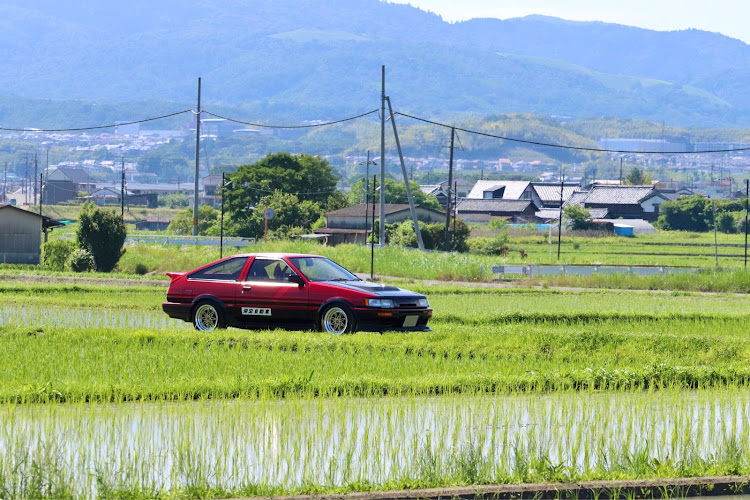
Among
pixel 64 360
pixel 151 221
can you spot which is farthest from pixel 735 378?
pixel 151 221

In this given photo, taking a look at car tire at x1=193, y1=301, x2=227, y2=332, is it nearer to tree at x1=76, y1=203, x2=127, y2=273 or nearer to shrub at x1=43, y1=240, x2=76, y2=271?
tree at x1=76, y1=203, x2=127, y2=273

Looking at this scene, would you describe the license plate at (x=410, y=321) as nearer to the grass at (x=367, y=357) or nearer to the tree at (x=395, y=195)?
the grass at (x=367, y=357)

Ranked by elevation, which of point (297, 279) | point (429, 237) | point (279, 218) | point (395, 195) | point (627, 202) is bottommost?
point (297, 279)

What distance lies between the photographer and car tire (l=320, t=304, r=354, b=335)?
19031 millimetres

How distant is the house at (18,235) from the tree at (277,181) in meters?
32.8

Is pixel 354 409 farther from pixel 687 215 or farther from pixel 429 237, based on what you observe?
pixel 687 215

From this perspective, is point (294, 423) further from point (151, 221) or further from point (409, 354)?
point (151, 221)

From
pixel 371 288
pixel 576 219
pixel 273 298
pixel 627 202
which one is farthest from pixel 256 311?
pixel 627 202

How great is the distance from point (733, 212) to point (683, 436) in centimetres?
11069

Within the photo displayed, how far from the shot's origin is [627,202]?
137m

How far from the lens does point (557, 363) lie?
16359 mm

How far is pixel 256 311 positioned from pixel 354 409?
829 centimetres

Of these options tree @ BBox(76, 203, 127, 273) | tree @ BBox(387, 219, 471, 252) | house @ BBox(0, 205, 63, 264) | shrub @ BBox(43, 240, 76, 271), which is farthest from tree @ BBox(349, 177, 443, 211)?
tree @ BBox(76, 203, 127, 273)

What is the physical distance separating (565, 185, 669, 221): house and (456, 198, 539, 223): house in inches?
217
